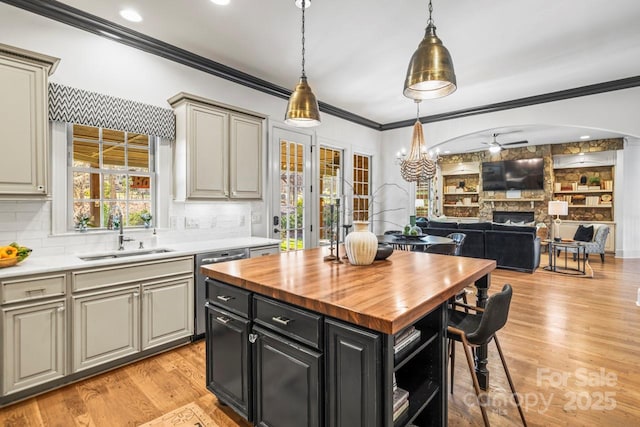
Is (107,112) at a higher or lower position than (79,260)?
higher

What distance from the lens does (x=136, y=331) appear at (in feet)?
8.53

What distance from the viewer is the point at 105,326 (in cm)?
244

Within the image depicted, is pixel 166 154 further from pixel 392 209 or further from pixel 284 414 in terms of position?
pixel 392 209

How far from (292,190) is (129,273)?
2580 mm

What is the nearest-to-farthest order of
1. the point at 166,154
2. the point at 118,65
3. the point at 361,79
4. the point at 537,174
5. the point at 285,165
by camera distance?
the point at 118,65
the point at 166,154
the point at 361,79
the point at 285,165
the point at 537,174

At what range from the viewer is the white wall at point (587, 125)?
430 cm

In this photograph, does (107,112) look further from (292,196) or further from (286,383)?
(286,383)

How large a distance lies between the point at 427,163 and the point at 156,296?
386 cm

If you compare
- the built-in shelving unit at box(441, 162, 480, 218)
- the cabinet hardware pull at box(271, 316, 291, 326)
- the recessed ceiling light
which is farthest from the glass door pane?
the built-in shelving unit at box(441, 162, 480, 218)

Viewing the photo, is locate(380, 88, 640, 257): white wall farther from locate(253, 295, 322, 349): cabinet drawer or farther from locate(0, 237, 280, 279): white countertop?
locate(253, 295, 322, 349): cabinet drawer

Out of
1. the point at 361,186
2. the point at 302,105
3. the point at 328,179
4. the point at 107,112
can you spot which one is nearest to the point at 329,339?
the point at 302,105

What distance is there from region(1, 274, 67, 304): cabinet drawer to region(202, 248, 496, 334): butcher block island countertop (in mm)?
1117

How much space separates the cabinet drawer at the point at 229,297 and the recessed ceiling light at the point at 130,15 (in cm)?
247

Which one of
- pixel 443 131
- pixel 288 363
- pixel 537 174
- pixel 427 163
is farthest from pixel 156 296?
pixel 537 174
